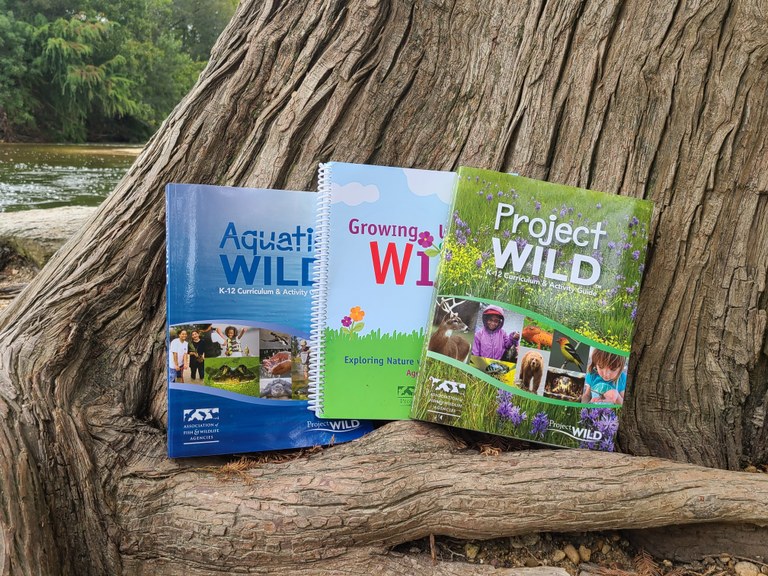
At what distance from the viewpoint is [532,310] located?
69.1 inches

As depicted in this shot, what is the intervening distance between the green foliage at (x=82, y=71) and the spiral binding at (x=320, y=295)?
27.8 metres

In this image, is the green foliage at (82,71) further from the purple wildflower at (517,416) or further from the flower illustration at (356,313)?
the purple wildflower at (517,416)

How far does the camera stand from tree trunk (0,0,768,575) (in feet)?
5.07

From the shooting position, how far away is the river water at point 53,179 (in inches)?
352

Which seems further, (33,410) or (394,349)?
(394,349)

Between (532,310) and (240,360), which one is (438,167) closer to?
(532,310)

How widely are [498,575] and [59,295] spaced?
1.43 metres

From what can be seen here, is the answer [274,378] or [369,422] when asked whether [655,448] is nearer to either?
[369,422]

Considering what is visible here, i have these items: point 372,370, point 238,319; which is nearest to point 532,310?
point 372,370

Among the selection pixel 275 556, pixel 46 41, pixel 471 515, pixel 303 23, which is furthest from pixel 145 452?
pixel 46 41

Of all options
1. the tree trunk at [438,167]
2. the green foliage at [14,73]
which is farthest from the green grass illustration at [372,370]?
the green foliage at [14,73]

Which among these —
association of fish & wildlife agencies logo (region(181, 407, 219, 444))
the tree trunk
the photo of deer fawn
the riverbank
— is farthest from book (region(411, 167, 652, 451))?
the riverbank

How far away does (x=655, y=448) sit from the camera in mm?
1943

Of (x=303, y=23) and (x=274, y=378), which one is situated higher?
(x=303, y=23)
